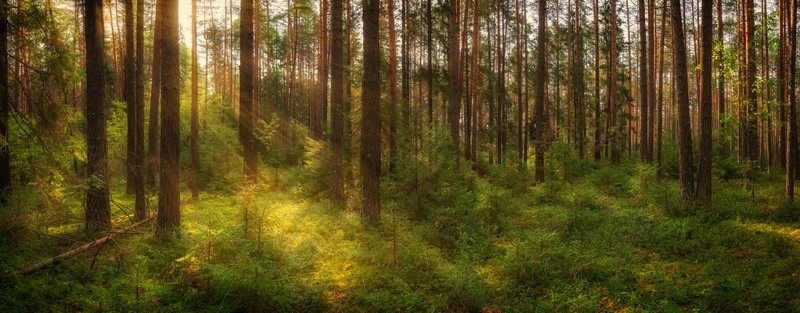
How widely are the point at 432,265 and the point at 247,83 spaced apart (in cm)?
902

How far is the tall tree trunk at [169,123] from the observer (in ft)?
30.2

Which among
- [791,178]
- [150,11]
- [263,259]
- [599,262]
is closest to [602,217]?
[599,262]

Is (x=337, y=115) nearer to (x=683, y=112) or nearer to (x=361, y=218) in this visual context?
(x=361, y=218)

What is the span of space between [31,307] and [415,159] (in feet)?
30.1

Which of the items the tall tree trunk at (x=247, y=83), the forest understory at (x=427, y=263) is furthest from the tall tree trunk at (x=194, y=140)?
the forest understory at (x=427, y=263)

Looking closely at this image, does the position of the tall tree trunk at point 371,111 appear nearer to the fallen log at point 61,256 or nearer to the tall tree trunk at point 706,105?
the fallen log at point 61,256

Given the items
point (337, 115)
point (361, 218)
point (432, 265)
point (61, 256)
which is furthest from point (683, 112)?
point (61, 256)

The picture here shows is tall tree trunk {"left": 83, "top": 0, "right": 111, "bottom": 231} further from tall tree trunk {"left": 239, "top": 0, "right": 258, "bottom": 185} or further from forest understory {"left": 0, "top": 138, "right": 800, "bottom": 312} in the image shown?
tall tree trunk {"left": 239, "top": 0, "right": 258, "bottom": 185}

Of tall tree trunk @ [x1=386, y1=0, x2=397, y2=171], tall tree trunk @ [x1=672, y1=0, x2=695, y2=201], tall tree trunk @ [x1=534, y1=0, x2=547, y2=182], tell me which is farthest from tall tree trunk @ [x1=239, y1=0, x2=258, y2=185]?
tall tree trunk @ [x1=672, y1=0, x2=695, y2=201]

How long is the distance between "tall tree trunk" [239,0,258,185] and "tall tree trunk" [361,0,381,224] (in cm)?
431

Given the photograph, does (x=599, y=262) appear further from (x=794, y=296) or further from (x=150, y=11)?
(x=150, y=11)

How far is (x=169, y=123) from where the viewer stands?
9.38m

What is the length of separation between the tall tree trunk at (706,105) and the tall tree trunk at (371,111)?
858cm

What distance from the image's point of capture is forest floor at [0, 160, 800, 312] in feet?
20.2
